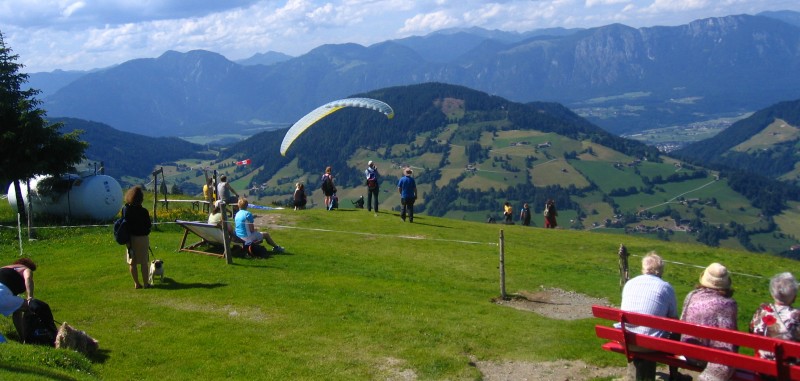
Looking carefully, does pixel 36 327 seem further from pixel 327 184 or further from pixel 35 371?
pixel 327 184

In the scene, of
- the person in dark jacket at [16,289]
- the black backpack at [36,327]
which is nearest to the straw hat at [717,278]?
the black backpack at [36,327]

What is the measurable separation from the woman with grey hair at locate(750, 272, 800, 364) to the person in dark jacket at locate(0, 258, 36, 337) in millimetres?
10830

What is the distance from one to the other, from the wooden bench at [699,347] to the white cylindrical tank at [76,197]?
23.9 m

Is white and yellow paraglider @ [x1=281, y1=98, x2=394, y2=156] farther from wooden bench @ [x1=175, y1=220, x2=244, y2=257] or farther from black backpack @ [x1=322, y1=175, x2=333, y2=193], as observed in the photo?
wooden bench @ [x1=175, y1=220, x2=244, y2=257]

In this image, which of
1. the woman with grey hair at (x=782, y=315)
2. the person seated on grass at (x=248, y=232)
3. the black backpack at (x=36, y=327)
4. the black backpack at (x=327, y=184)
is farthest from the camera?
the black backpack at (x=327, y=184)

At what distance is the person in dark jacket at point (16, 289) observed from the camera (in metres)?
10.8

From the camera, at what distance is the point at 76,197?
2784 cm

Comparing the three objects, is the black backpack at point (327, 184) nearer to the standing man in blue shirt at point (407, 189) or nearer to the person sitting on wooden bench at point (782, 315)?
the standing man in blue shirt at point (407, 189)

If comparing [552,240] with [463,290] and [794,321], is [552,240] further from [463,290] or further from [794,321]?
[794,321]

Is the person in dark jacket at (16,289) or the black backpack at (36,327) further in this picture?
the black backpack at (36,327)

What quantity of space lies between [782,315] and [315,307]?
29.0ft

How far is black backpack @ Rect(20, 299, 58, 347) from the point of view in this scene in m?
11.1

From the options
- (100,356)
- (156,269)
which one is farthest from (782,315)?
(156,269)

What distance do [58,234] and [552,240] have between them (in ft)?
63.8
